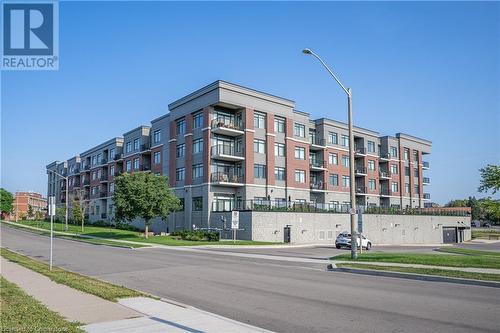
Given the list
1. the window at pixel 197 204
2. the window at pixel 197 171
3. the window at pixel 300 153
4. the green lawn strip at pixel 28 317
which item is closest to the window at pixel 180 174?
the window at pixel 197 171

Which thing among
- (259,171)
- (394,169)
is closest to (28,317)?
(259,171)

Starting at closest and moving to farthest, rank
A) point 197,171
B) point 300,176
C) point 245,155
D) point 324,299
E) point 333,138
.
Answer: point 324,299, point 245,155, point 197,171, point 300,176, point 333,138

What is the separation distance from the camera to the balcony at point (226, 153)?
165 feet

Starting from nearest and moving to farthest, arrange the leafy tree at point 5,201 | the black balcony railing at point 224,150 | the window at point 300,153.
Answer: the black balcony railing at point 224,150 → the window at point 300,153 → the leafy tree at point 5,201

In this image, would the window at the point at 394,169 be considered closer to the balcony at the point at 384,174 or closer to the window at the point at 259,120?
the balcony at the point at 384,174

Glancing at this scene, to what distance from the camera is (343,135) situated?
69.6 meters

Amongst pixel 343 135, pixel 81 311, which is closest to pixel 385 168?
pixel 343 135

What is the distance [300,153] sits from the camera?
2315 inches

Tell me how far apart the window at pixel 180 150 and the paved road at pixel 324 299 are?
37.1m

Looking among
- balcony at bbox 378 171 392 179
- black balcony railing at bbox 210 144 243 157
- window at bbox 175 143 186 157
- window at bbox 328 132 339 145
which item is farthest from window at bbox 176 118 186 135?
balcony at bbox 378 171 392 179

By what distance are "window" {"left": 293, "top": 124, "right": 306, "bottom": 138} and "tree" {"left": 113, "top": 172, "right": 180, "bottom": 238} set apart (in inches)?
790

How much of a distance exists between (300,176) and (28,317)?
168 ft

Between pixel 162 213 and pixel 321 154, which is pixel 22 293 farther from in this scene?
pixel 321 154

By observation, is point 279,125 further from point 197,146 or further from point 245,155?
point 197,146
